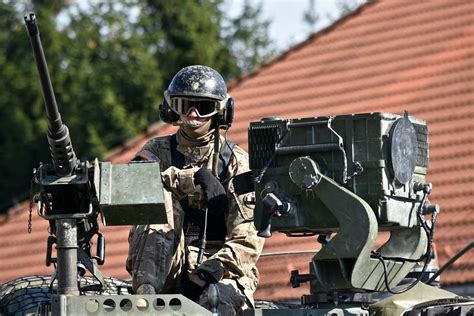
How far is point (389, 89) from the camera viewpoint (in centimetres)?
2289

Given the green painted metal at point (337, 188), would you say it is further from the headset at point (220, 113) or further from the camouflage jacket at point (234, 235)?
the headset at point (220, 113)

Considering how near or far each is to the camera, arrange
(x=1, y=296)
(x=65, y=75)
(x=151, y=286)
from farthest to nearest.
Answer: (x=65, y=75) → (x=1, y=296) → (x=151, y=286)

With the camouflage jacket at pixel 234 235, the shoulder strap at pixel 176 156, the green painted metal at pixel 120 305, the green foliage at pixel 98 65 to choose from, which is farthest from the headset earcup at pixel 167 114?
the green foliage at pixel 98 65

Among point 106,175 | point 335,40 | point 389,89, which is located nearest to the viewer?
point 106,175

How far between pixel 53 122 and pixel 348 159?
169cm

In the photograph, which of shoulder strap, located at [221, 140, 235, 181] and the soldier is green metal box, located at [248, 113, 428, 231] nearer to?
the soldier

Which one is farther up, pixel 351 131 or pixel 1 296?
pixel 351 131

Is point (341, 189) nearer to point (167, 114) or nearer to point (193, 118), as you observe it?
point (193, 118)

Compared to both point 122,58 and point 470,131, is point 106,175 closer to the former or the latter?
point 470,131

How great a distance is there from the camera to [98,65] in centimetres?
3397

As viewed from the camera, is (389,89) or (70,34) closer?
(389,89)

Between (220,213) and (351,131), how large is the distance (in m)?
1.37

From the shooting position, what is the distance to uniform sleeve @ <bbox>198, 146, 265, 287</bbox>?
1081 centimetres

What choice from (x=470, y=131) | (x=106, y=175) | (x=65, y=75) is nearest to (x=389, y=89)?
(x=470, y=131)
